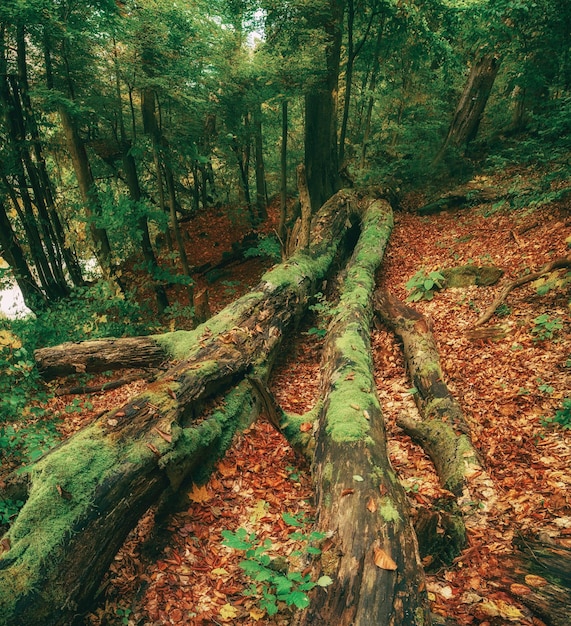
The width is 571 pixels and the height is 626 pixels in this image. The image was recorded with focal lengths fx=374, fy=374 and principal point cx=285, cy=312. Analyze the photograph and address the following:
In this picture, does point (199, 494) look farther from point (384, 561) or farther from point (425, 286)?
point (425, 286)

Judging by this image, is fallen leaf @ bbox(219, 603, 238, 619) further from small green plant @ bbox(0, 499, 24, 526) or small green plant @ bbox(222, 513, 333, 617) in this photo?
small green plant @ bbox(0, 499, 24, 526)

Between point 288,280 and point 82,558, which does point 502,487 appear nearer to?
point 82,558

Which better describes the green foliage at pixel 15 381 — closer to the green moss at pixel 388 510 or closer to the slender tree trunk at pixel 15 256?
the green moss at pixel 388 510

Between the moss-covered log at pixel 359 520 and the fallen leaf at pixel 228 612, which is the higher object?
the moss-covered log at pixel 359 520

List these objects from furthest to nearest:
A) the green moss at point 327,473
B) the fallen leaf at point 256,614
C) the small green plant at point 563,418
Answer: the small green plant at point 563,418
the green moss at point 327,473
the fallen leaf at point 256,614

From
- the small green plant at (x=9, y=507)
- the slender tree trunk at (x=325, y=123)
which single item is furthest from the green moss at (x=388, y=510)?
the slender tree trunk at (x=325, y=123)

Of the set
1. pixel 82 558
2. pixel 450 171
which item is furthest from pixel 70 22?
pixel 450 171

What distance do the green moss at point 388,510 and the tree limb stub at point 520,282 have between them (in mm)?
4104

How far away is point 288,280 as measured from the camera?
7445 mm

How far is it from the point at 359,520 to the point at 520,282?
537 cm

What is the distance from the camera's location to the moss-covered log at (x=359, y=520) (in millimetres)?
2268

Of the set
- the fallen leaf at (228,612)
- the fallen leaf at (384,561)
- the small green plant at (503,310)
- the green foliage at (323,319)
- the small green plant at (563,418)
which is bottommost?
the green foliage at (323,319)

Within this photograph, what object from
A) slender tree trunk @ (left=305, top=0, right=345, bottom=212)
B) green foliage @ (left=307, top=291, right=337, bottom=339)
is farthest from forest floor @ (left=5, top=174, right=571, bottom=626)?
slender tree trunk @ (left=305, top=0, right=345, bottom=212)

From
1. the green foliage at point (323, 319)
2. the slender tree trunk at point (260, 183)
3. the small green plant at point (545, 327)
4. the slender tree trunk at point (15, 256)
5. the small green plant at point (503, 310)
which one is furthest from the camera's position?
the slender tree trunk at point (260, 183)
